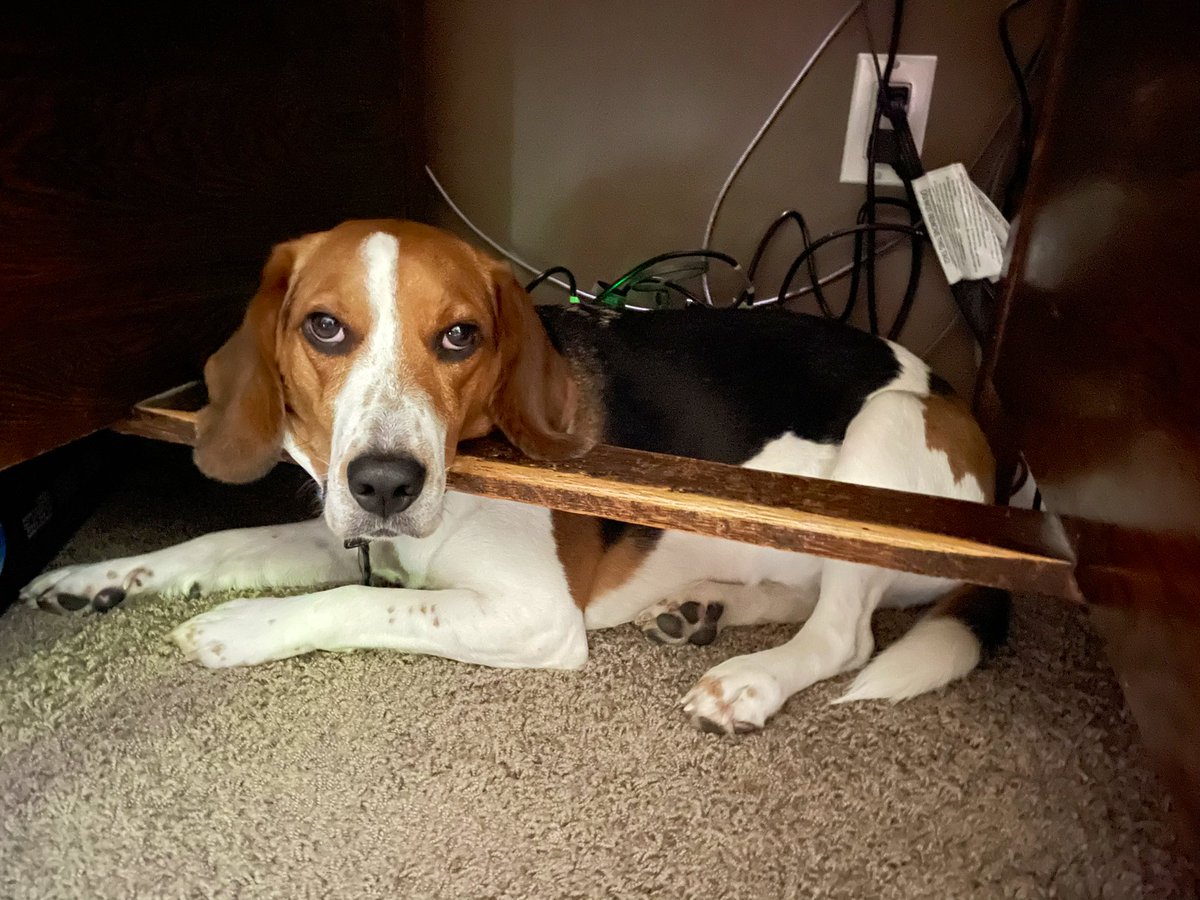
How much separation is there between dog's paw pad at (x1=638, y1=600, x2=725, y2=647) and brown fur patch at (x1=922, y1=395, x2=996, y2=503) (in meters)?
0.56

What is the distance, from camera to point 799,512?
4.25ft

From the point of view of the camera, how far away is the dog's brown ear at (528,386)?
4.99 ft

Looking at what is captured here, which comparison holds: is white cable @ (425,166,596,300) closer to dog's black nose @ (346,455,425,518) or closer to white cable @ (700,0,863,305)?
white cable @ (700,0,863,305)

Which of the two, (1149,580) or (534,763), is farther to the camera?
(534,763)

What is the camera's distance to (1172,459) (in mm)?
1040

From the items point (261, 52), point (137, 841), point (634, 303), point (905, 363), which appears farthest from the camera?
point (634, 303)

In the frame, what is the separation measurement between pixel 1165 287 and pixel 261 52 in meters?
1.68

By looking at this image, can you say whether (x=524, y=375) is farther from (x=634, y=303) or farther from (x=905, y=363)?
(x=634, y=303)

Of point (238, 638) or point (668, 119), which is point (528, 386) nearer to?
point (238, 638)

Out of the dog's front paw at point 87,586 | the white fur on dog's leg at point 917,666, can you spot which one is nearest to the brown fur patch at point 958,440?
the white fur on dog's leg at point 917,666

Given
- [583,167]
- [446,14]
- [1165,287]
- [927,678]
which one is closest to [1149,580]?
[1165,287]

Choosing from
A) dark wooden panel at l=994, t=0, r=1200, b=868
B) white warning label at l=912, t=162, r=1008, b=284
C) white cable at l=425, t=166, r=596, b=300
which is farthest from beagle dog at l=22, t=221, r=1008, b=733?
white cable at l=425, t=166, r=596, b=300

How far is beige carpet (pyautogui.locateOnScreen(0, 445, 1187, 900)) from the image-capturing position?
1242 mm

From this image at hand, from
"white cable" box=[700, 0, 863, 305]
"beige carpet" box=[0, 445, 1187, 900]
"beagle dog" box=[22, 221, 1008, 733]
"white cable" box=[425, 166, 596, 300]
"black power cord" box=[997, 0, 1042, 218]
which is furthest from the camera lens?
"white cable" box=[425, 166, 596, 300]
